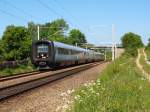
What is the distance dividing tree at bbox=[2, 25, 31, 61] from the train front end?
1828 cm

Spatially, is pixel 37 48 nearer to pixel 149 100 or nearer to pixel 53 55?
pixel 53 55

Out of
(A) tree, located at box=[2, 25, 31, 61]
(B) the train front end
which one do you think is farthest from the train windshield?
(A) tree, located at box=[2, 25, 31, 61]

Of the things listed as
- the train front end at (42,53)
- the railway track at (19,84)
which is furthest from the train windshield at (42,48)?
the railway track at (19,84)

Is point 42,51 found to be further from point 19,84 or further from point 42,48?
point 19,84

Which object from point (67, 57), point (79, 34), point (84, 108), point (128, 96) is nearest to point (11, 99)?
point (128, 96)

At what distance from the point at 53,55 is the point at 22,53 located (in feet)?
69.6

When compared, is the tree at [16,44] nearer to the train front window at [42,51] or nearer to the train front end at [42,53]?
the train front end at [42,53]

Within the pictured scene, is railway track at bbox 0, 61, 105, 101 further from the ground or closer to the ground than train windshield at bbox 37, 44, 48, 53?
closer to the ground

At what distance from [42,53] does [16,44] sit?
2094cm

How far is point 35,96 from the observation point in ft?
54.2

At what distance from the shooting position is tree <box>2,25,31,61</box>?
58.5 meters

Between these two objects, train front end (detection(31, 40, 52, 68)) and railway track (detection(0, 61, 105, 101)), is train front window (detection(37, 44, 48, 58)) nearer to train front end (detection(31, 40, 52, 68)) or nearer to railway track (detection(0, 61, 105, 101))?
train front end (detection(31, 40, 52, 68))

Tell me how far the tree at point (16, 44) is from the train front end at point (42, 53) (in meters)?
18.3

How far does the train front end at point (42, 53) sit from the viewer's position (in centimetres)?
3903
